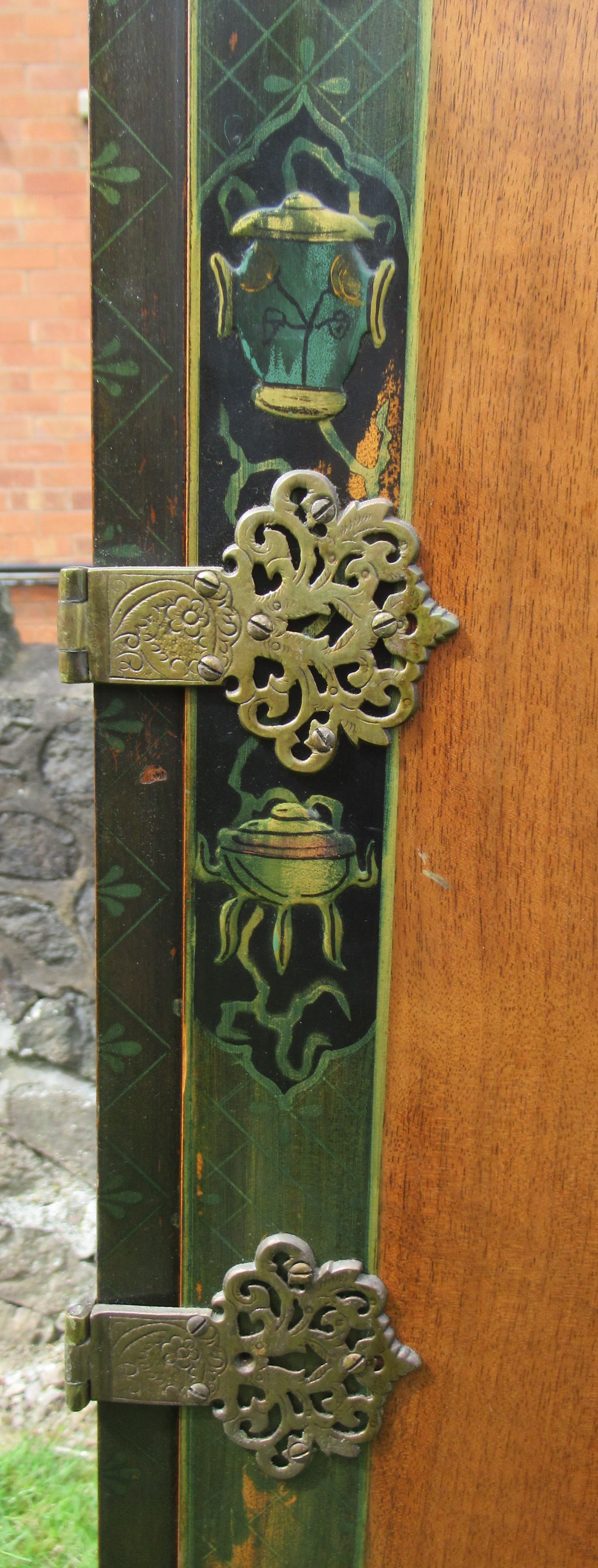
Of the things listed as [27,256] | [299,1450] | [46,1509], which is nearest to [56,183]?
[27,256]

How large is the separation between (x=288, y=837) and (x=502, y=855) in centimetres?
15

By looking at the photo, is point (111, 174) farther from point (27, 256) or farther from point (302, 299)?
point (27, 256)

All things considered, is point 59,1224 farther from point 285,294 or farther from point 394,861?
point 285,294

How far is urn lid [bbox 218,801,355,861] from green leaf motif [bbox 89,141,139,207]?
1.34 feet

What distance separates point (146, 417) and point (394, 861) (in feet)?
1.13

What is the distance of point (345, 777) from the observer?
662 millimetres

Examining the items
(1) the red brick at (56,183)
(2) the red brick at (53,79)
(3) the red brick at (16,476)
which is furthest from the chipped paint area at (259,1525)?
(2) the red brick at (53,79)

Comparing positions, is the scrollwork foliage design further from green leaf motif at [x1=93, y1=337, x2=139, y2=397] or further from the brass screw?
green leaf motif at [x1=93, y1=337, x2=139, y2=397]

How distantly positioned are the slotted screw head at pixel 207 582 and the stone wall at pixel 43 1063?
2.22ft

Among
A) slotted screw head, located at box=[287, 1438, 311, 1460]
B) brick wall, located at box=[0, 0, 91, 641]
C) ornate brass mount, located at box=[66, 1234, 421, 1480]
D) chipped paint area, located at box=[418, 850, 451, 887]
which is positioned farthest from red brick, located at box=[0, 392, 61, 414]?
slotted screw head, located at box=[287, 1438, 311, 1460]

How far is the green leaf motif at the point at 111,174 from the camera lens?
60 cm

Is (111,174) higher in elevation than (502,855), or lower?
higher

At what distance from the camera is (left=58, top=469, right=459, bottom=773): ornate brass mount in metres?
0.63

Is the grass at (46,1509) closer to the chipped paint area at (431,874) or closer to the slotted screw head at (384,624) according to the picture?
the chipped paint area at (431,874)
